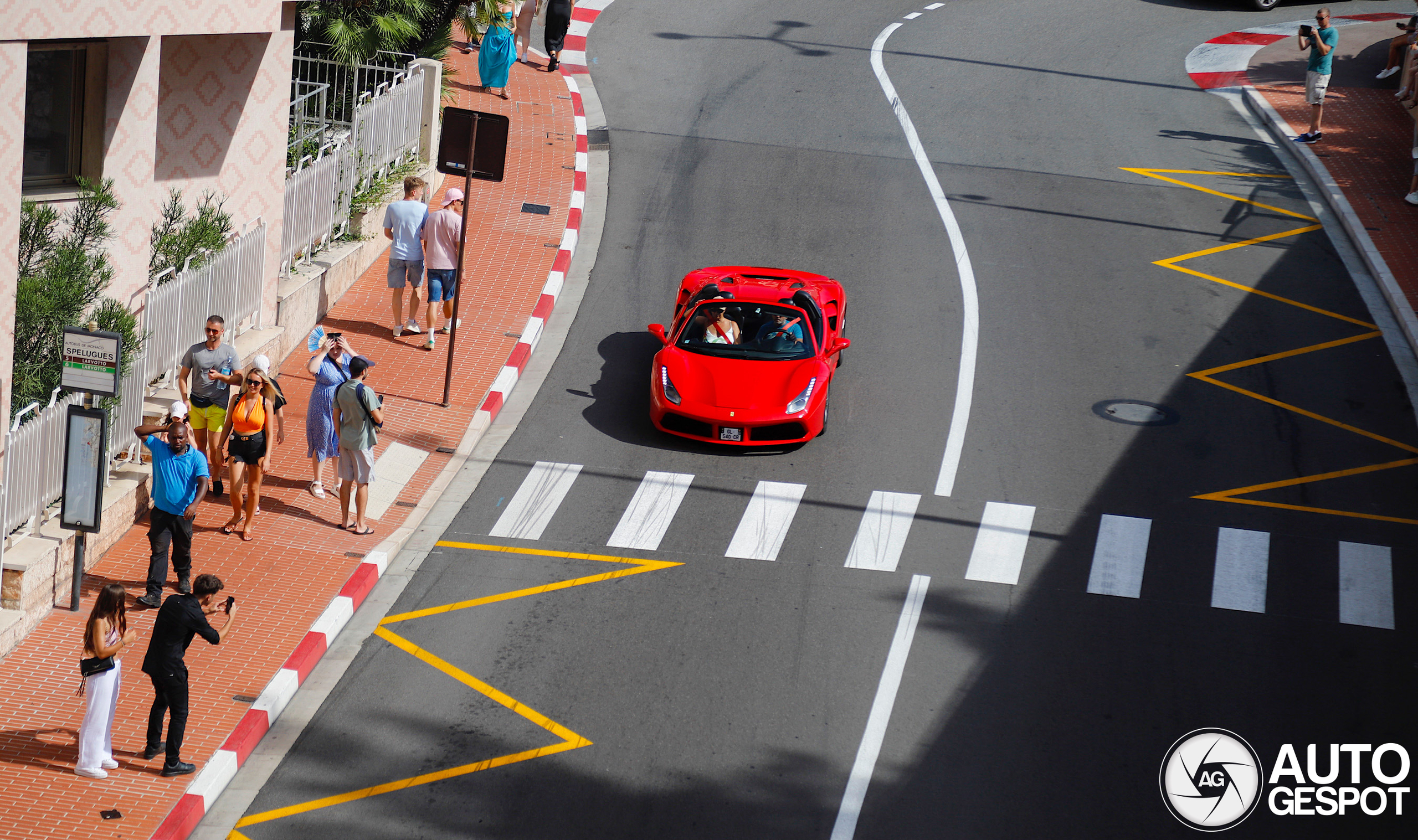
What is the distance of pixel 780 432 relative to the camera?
49.2ft

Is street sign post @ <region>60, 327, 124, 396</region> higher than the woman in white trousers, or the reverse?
street sign post @ <region>60, 327, 124, 396</region>

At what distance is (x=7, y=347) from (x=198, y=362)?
5.37 ft

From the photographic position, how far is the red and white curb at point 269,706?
9383 millimetres

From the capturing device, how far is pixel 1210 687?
11.5 metres

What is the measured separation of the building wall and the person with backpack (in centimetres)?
Answer: 389

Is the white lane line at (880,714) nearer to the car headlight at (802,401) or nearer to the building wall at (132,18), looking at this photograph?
the car headlight at (802,401)

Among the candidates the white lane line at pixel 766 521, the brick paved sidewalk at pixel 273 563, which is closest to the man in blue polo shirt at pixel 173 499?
the brick paved sidewalk at pixel 273 563

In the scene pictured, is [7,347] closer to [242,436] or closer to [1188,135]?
[242,436]

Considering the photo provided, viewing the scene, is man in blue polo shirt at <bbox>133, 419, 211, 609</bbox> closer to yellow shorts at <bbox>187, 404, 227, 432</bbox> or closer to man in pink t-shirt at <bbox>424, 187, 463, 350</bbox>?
yellow shorts at <bbox>187, 404, 227, 432</bbox>

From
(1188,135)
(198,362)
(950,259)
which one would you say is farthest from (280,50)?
(1188,135)

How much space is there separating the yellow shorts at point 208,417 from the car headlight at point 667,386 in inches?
181

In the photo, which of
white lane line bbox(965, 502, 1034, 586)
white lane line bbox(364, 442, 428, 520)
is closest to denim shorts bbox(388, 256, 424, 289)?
white lane line bbox(364, 442, 428, 520)

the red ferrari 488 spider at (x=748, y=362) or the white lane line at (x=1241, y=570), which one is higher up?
the red ferrari 488 spider at (x=748, y=362)

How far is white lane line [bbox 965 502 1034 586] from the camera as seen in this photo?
42.7ft
